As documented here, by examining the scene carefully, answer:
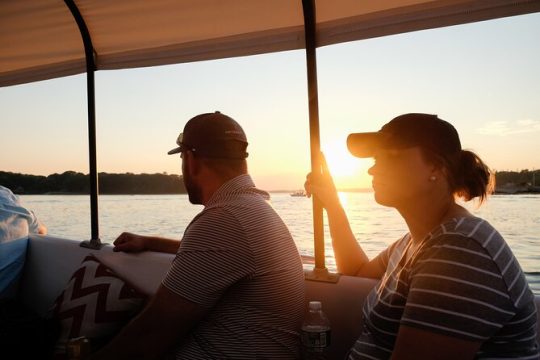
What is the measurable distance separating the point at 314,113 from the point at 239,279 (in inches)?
43.2

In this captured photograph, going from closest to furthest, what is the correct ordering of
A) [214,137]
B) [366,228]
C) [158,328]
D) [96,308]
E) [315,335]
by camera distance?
[158,328] < [315,335] < [214,137] < [96,308] < [366,228]

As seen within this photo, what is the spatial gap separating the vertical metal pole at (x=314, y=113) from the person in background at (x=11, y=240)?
1.99 m

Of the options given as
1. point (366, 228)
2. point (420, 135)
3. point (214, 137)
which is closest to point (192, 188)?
point (214, 137)

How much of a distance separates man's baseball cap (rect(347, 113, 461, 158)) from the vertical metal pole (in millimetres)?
878

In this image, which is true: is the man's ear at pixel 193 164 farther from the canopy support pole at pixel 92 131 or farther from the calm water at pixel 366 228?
the calm water at pixel 366 228

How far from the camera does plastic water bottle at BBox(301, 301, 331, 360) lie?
1.86 m

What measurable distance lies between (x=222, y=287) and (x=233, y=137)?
2.04 feet

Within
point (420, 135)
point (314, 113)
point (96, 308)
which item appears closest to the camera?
point (420, 135)

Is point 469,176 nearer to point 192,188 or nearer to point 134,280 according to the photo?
point 192,188

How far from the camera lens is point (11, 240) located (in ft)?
10.6

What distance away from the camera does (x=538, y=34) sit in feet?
21.7

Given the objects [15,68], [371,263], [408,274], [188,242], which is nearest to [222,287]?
[188,242]

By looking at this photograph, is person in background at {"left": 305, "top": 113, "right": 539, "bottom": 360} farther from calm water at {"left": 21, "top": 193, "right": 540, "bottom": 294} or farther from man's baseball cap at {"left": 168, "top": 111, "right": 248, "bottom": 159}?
calm water at {"left": 21, "top": 193, "right": 540, "bottom": 294}

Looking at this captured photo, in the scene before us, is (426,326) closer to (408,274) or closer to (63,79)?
(408,274)
